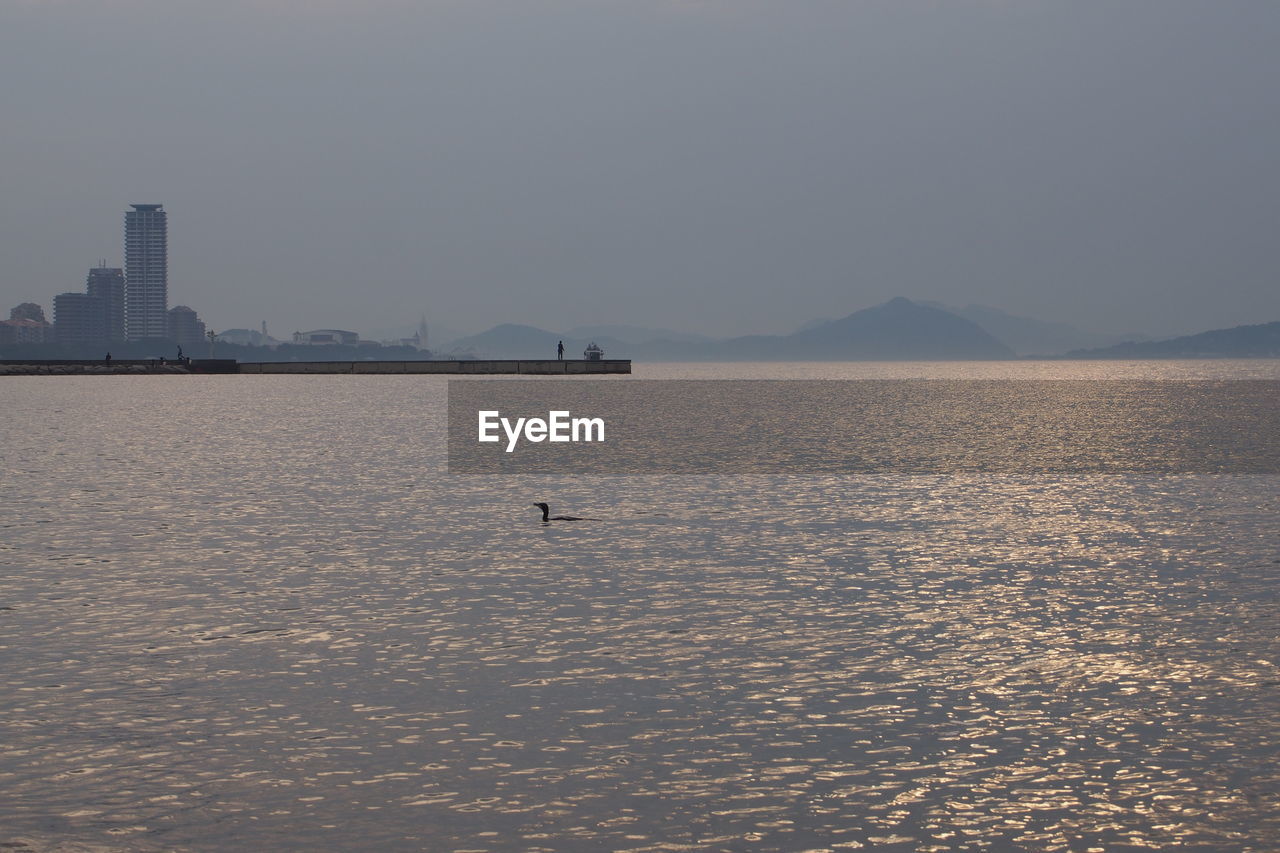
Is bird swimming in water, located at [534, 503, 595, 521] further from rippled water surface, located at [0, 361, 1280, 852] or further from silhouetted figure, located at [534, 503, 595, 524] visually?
rippled water surface, located at [0, 361, 1280, 852]

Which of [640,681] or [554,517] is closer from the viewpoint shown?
[640,681]

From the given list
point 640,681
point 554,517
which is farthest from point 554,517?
point 640,681

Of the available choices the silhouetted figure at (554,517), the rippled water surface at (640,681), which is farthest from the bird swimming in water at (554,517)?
the rippled water surface at (640,681)

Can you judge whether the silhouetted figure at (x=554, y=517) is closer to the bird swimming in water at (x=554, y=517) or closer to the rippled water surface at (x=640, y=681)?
the bird swimming in water at (x=554, y=517)

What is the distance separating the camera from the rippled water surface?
38.3 ft

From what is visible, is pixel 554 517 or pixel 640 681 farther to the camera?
pixel 554 517

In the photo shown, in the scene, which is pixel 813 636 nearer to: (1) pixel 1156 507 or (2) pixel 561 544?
(2) pixel 561 544

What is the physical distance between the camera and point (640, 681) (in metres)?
16.5

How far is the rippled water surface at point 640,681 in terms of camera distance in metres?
11.7

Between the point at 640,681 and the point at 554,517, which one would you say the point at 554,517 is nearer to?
the point at 554,517

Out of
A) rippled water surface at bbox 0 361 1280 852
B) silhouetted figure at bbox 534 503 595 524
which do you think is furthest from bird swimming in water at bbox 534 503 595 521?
rippled water surface at bbox 0 361 1280 852

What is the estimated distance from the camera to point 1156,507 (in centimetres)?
3756

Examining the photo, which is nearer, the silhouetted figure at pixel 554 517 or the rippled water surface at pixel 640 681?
the rippled water surface at pixel 640 681

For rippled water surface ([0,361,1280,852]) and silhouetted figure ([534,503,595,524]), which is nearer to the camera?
rippled water surface ([0,361,1280,852])
